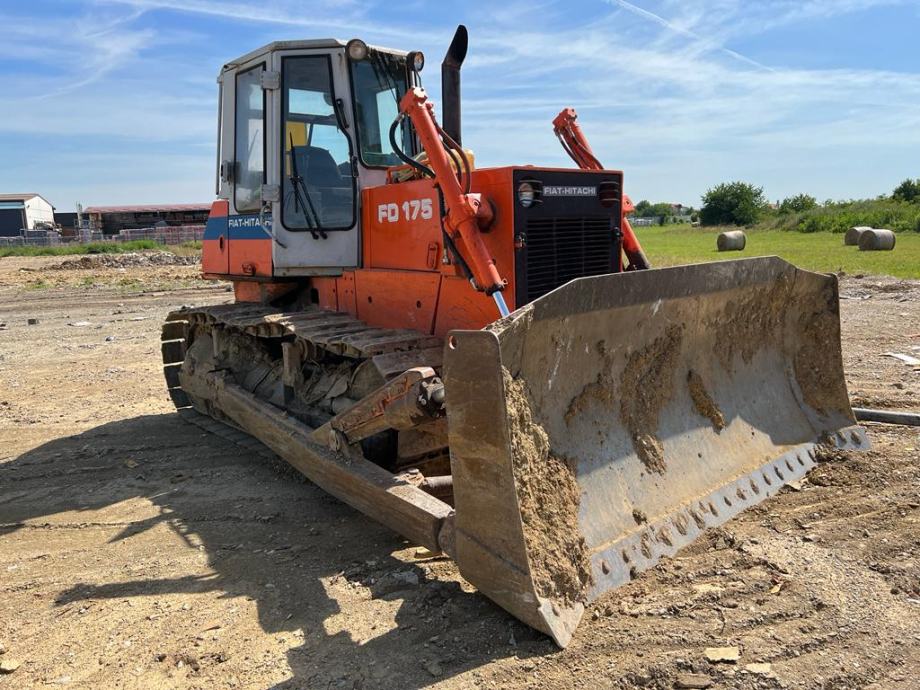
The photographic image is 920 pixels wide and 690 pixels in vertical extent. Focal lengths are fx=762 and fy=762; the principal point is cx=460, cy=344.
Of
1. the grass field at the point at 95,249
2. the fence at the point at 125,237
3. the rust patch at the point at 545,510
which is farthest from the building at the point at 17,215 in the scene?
the rust patch at the point at 545,510

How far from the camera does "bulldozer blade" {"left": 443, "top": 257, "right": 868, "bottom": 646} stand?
10.0ft

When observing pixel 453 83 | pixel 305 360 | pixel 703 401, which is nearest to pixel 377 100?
pixel 453 83

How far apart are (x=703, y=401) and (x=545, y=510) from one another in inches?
65.6

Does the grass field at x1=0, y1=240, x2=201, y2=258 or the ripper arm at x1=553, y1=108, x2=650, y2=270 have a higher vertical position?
the ripper arm at x1=553, y1=108, x2=650, y2=270

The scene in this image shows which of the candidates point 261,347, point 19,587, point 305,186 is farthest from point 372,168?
point 19,587

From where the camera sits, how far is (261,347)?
6242mm

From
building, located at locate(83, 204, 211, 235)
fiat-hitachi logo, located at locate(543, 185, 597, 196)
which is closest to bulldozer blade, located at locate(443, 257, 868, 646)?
fiat-hitachi logo, located at locate(543, 185, 597, 196)

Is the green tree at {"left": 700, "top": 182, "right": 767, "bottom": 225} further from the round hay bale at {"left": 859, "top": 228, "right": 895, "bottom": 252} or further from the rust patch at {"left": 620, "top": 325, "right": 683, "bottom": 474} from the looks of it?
the rust patch at {"left": 620, "top": 325, "right": 683, "bottom": 474}

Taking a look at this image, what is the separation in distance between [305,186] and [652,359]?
2806mm

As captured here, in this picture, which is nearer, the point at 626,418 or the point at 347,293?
the point at 626,418

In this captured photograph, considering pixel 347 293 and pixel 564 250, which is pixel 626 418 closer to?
pixel 564 250

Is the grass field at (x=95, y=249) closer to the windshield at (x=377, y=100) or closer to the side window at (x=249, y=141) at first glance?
the side window at (x=249, y=141)

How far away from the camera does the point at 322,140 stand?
5.50 m

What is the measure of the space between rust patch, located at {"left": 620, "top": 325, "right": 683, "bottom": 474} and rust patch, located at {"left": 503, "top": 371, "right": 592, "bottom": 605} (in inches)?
27.3
